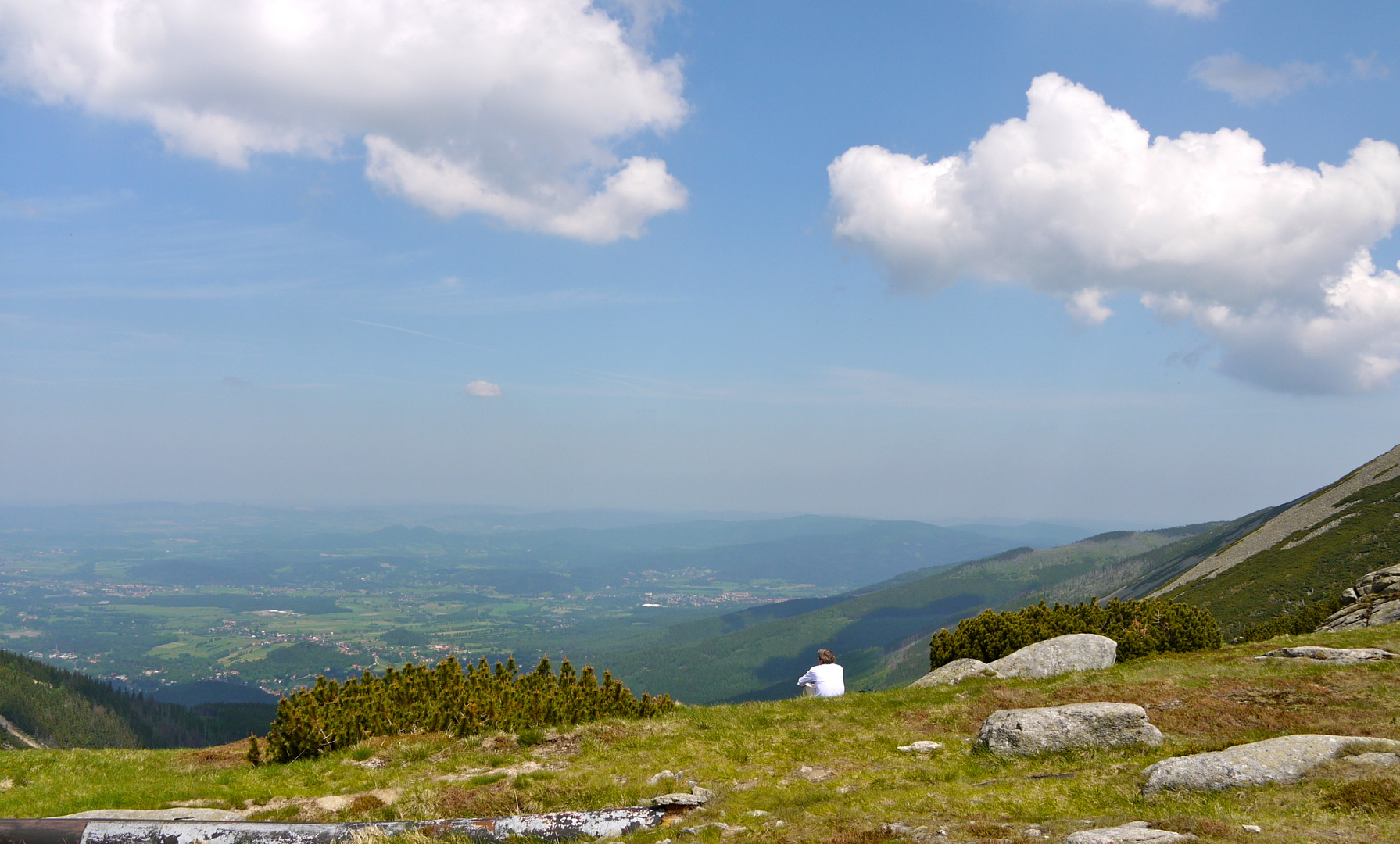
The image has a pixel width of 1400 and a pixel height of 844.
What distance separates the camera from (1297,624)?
45.8 metres

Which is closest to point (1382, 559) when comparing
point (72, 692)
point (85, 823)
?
point (85, 823)

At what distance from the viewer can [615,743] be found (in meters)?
20.5

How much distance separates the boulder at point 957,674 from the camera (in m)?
28.5

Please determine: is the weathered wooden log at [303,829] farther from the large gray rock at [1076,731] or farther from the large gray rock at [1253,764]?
the large gray rock at [1253,764]

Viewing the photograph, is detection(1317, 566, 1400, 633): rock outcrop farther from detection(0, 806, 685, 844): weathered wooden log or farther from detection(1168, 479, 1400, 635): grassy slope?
detection(1168, 479, 1400, 635): grassy slope

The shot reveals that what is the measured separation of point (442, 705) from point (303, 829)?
11.4 m

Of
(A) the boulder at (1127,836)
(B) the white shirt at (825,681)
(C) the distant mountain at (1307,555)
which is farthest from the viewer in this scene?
(C) the distant mountain at (1307,555)

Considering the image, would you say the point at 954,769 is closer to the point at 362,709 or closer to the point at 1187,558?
the point at 362,709

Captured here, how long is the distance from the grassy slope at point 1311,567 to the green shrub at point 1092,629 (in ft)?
220

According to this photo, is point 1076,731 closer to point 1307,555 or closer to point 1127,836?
point 1127,836

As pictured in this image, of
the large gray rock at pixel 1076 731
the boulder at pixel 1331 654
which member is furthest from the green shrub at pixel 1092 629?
the large gray rock at pixel 1076 731

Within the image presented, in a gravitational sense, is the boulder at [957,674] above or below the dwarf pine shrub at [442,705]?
below

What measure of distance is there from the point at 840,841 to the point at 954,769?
6419 millimetres

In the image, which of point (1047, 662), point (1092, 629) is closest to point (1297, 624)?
point (1092, 629)
